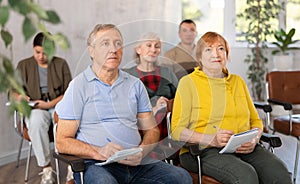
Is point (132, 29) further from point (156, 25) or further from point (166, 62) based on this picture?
point (166, 62)

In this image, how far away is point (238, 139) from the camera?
8.58 feet

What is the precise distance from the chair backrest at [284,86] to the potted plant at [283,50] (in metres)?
2.43

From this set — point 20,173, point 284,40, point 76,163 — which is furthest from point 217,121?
point 284,40

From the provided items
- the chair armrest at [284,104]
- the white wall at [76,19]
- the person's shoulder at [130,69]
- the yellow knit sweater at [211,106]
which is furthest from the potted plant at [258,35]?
the person's shoulder at [130,69]

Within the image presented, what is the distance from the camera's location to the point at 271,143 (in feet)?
9.28

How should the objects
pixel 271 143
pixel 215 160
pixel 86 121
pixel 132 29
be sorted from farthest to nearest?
pixel 271 143, pixel 215 160, pixel 86 121, pixel 132 29

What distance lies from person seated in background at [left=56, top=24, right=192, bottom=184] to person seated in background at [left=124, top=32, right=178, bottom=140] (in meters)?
0.10

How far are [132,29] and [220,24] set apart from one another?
4928 mm

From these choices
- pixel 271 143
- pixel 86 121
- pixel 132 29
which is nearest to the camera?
pixel 132 29

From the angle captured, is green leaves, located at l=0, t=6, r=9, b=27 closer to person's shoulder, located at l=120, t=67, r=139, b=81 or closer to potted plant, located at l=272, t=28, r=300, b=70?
person's shoulder, located at l=120, t=67, r=139, b=81

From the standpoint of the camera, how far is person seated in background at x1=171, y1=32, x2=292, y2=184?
2.62 metres

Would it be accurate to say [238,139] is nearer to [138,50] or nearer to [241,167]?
[241,167]

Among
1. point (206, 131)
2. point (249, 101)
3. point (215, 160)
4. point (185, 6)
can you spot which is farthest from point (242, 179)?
point (185, 6)

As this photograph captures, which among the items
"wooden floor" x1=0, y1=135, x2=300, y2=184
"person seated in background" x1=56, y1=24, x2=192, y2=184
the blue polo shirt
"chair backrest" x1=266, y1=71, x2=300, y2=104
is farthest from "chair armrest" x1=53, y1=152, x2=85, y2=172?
"chair backrest" x1=266, y1=71, x2=300, y2=104
